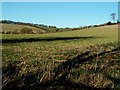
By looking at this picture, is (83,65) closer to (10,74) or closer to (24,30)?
(10,74)

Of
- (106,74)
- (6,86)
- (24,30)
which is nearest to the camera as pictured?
(6,86)

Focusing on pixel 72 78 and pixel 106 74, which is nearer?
pixel 72 78

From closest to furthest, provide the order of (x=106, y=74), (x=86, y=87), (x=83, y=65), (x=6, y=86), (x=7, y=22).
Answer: (x=6, y=86)
(x=86, y=87)
(x=106, y=74)
(x=83, y=65)
(x=7, y=22)

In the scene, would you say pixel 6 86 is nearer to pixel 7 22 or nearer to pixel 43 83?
pixel 43 83

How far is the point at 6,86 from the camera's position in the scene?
6.47m

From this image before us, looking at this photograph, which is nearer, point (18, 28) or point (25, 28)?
point (25, 28)

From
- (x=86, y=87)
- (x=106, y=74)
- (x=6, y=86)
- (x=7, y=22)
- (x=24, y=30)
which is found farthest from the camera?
(x=7, y=22)

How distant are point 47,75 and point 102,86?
143cm

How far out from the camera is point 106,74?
883 centimetres

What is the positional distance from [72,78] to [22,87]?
5.94 ft

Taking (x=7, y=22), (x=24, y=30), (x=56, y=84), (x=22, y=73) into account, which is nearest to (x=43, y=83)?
(x=56, y=84)

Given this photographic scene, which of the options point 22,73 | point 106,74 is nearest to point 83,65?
point 106,74

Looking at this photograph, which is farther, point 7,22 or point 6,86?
point 7,22

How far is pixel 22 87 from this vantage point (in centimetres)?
652
